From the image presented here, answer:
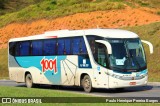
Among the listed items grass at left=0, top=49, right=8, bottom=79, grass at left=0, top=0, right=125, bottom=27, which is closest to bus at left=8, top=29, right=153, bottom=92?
grass at left=0, top=49, right=8, bottom=79

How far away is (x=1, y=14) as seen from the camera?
242 ft

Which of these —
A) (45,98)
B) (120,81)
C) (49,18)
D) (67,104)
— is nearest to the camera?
(67,104)

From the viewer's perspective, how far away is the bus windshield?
21.5 metres

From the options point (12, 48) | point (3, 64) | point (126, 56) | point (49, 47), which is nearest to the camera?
point (126, 56)

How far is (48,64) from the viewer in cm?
2578

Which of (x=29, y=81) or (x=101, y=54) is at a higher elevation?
(x=101, y=54)

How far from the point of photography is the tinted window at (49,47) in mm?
25344

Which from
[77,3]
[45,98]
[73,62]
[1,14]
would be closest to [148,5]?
[77,3]

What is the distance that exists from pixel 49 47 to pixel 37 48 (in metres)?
1.30

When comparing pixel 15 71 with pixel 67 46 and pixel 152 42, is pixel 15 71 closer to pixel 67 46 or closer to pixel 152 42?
pixel 67 46

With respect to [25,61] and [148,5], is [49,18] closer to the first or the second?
[148,5]

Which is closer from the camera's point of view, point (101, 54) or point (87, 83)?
point (101, 54)

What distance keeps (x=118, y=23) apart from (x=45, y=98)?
36.2 m

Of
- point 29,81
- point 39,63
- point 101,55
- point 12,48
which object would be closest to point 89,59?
point 101,55
